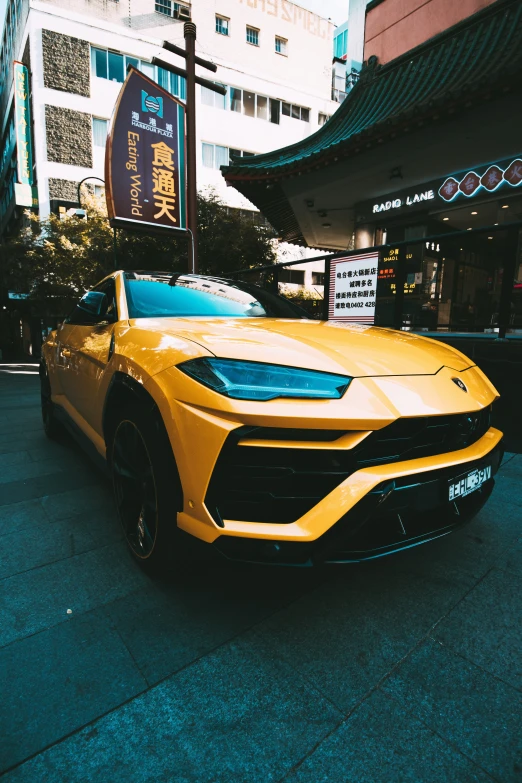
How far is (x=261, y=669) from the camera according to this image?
4.75 ft

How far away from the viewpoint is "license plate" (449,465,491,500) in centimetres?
166

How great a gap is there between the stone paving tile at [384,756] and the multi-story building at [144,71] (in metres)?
18.9

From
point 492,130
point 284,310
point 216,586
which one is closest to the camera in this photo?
point 216,586

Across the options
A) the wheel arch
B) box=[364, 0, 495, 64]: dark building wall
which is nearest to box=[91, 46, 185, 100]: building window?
box=[364, 0, 495, 64]: dark building wall

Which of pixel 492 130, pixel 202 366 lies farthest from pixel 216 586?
pixel 492 130

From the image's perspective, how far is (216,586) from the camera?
6.13ft

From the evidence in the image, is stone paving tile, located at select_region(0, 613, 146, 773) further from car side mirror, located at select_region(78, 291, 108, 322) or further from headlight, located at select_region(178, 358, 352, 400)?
car side mirror, located at select_region(78, 291, 108, 322)

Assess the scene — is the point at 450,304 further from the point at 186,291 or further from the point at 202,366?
the point at 202,366

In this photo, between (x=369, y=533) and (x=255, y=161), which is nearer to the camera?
(x=369, y=533)

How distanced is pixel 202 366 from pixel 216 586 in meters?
1.01

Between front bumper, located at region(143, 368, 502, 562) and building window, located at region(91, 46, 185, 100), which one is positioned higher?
building window, located at region(91, 46, 185, 100)

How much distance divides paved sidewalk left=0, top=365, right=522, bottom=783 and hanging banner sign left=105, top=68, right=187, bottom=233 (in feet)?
22.5

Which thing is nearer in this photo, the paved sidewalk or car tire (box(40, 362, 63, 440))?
the paved sidewalk

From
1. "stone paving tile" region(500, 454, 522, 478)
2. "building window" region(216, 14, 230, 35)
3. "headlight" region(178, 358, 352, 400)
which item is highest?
"building window" region(216, 14, 230, 35)
